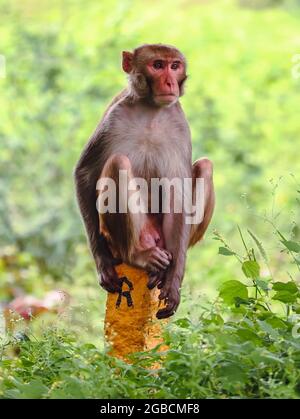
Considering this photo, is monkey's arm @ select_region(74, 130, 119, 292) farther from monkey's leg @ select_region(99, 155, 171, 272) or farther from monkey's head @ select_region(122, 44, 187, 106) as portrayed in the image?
monkey's head @ select_region(122, 44, 187, 106)

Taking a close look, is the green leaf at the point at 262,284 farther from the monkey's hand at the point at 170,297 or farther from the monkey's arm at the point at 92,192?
the monkey's arm at the point at 92,192

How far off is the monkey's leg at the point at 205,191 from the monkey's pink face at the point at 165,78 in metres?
0.33

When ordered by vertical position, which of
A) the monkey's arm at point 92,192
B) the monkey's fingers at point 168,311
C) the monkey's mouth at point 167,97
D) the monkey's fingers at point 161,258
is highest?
the monkey's mouth at point 167,97

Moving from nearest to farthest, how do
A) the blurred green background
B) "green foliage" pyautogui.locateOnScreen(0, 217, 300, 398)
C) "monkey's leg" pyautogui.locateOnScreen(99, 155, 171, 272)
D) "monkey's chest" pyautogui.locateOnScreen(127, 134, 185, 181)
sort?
"green foliage" pyautogui.locateOnScreen(0, 217, 300, 398)
"monkey's leg" pyautogui.locateOnScreen(99, 155, 171, 272)
"monkey's chest" pyautogui.locateOnScreen(127, 134, 185, 181)
the blurred green background

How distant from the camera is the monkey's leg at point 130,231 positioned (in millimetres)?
4266

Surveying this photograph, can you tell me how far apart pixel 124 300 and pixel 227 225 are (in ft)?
16.3

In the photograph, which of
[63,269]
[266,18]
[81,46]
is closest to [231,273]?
[63,269]

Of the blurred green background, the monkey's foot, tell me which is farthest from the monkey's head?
the blurred green background

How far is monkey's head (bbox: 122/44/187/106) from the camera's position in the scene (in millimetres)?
4316

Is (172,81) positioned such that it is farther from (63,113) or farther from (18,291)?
(63,113)

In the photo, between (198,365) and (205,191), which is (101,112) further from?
(198,365)

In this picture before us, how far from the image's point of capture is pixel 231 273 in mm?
8898

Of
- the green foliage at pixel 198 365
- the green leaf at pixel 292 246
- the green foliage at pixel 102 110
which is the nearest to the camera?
the green foliage at pixel 198 365

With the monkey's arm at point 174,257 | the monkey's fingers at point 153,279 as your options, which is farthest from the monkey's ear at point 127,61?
the monkey's fingers at point 153,279
